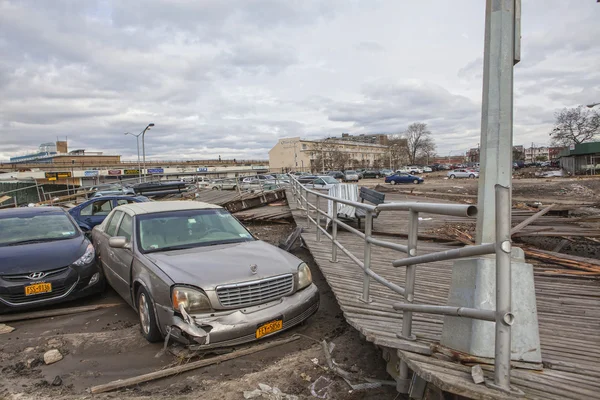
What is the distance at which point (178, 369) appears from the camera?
396cm

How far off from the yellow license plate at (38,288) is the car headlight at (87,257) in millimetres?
538

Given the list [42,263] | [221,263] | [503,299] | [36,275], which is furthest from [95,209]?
[503,299]

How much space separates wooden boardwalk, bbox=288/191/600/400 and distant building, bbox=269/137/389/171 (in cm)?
8224

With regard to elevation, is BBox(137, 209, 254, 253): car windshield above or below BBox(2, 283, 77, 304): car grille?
above

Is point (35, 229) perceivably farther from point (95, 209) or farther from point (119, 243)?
point (95, 209)

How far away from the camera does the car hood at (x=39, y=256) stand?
597 cm

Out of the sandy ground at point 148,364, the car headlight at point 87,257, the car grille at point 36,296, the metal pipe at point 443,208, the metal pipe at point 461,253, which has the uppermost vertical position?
the metal pipe at point 443,208

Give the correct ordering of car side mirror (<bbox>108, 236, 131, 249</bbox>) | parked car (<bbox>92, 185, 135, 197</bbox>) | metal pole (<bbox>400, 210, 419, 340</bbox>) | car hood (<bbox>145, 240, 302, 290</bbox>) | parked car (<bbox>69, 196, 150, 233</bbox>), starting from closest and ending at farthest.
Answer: metal pole (<bbox>400, 210, 419, 340</bbox>) < car hood (<bbox>145, 240, 302, 290</bbox>) < car side mirror (<bbox>108, 236, 131, 249</bbox>) < parked car (<bbox>69, 196, 150, 233</bbox>) < parked car (<bbox>92, 185, 135, 197</bbox>)

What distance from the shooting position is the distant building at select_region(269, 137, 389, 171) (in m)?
98.0

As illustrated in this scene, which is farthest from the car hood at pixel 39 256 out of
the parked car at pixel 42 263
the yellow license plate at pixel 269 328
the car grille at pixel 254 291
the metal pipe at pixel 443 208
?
the metal pipe at pixel 443 208

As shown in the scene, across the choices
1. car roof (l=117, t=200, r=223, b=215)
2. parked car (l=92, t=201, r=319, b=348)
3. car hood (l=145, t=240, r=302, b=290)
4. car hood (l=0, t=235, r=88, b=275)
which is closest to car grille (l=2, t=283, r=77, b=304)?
car hood (l=0, t=235, r=88, b=275)

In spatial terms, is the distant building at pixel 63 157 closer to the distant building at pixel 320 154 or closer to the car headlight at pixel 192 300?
the distant building at pixel 320 154

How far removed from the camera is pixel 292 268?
4.96 meters

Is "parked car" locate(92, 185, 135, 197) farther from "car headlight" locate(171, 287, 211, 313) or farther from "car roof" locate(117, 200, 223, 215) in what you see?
"car headlight" locate(171, 287, 211, 313)
